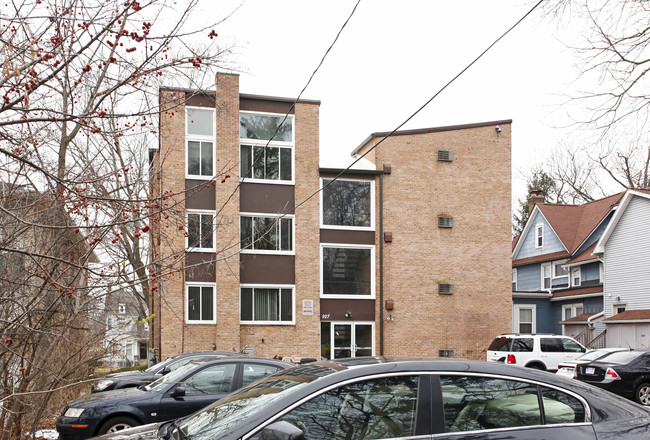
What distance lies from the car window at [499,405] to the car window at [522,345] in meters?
18.5

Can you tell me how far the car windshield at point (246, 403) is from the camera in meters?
4.25

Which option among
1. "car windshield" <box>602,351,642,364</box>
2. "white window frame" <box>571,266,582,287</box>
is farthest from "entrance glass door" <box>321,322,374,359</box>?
"white window frame" <box>571,266,582,287</box>

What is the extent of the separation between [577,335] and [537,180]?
26.3 m

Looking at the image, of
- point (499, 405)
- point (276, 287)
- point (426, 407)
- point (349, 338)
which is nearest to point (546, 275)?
point (349, 338)

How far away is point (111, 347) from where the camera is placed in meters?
9.58

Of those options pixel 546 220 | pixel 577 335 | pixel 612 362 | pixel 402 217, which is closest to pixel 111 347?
pixel 612 362

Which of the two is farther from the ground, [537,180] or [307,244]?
[537,180]

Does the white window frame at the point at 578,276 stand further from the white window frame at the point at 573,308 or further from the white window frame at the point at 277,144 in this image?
the white window frame at the point at 277,144

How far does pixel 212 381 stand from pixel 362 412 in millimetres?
6253

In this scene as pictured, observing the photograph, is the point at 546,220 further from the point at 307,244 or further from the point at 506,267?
the point at 307,244

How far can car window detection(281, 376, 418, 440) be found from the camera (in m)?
4.07

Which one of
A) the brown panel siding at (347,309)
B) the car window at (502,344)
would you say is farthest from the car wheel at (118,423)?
the brown panel siding at (347,309)

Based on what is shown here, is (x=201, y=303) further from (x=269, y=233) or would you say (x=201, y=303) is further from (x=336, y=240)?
(x=336, y=240)

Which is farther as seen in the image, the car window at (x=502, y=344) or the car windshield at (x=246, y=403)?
the car window at (x=502, y=344)
